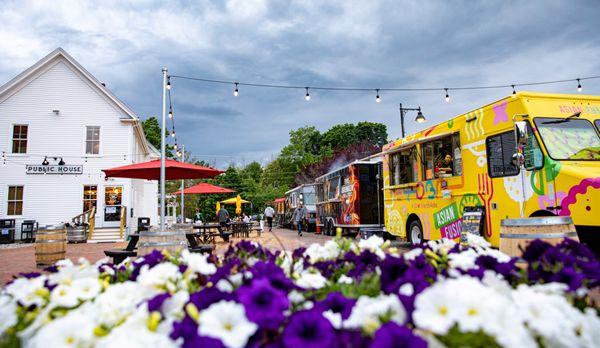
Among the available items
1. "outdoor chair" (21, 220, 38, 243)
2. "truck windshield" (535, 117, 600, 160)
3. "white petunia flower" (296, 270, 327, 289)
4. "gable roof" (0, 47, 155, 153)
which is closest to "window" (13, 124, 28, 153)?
"gable roof" (0, 47, 155, 153)

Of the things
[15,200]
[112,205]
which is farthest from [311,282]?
[15,200]

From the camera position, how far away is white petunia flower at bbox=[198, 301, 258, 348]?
0.97 m

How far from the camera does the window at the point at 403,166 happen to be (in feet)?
33.8

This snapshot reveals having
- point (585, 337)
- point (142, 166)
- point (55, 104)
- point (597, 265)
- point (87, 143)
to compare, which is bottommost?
point (585, 337)

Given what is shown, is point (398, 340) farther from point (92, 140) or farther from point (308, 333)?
point (92, 140)

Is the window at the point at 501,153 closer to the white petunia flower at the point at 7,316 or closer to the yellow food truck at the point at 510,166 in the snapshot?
the yellow food truck at the point at 510,166

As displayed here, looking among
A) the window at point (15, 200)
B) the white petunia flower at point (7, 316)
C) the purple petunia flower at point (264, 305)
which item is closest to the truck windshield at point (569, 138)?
the purple petunia flower at point (264, 305)

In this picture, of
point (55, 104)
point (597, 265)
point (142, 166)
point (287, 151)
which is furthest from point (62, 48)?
point (287, 151)

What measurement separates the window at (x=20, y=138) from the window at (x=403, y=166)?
17.8 m

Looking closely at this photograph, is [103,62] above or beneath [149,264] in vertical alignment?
above

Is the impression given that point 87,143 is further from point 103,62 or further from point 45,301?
point 45,301

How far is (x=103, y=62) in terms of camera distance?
24.3 m

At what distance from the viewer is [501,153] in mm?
7289

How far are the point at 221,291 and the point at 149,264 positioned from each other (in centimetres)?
87
